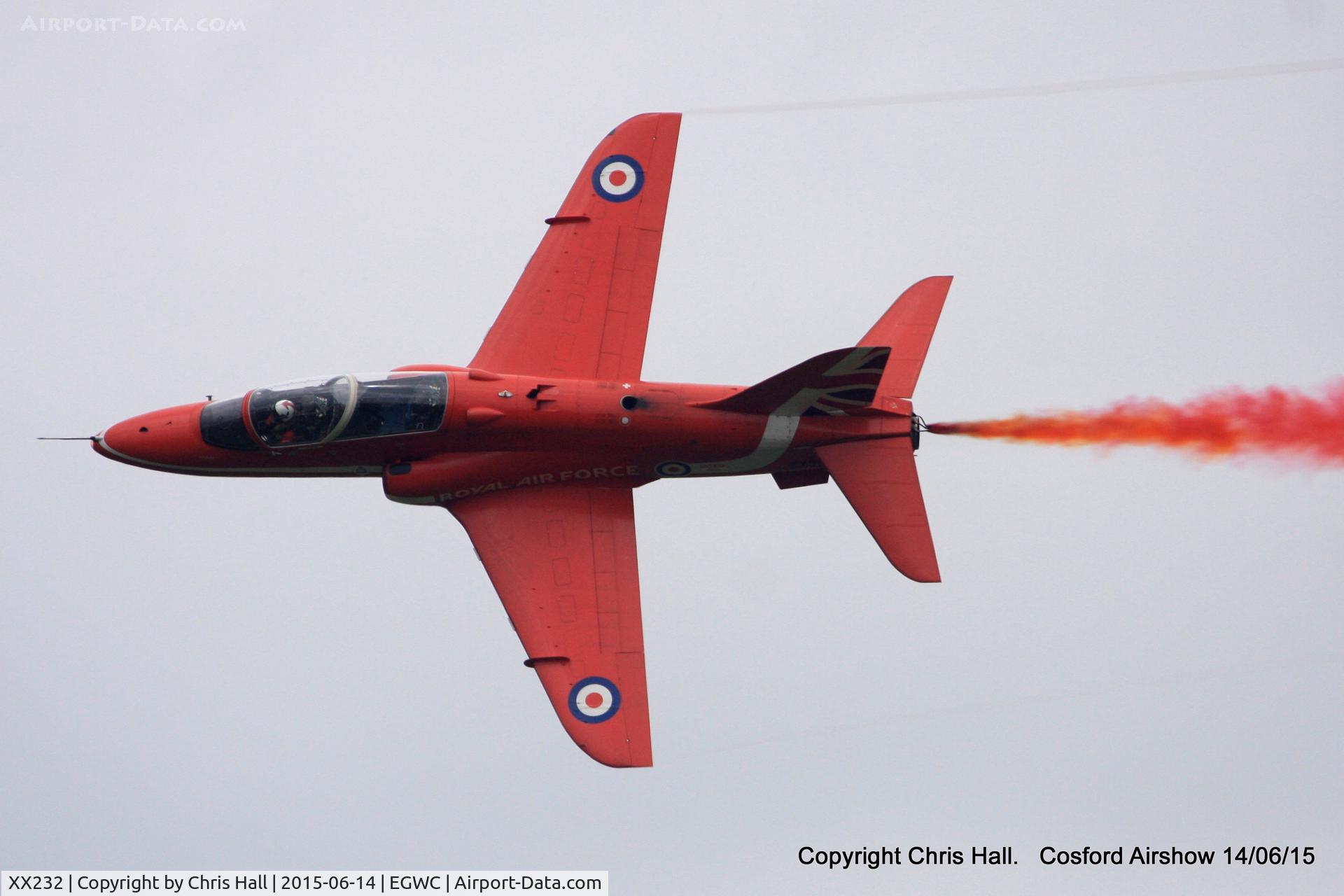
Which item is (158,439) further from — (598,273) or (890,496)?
(890,496)

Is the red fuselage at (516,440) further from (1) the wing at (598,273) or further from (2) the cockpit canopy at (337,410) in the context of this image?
(1) the wing at (598,273)

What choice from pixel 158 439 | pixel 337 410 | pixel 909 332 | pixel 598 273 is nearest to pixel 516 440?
pixel 337 410

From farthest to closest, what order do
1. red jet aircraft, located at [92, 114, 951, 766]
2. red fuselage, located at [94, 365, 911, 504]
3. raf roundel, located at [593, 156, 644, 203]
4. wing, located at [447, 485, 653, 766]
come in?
raf roundel, located at [593, 156, 644, 203] → red fuselage, located at [94, 365, 911, 504] → red jet aircraft, located at [92, 114, 951, 766] → wing, located at [447, 485, 653, 766]

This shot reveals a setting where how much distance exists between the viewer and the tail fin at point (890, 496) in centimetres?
3097

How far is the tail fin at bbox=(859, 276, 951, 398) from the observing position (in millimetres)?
32094

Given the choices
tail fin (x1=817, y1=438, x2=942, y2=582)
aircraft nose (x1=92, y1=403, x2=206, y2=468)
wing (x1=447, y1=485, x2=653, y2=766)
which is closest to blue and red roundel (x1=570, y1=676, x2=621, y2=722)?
wing (x1=447, y1=485, x2=653, y2=766)

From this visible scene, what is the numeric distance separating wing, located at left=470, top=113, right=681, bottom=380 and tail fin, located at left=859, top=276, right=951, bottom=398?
3.84m

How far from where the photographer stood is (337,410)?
31.5 meters

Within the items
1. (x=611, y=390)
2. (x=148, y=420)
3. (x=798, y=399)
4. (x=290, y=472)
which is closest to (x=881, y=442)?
(x=798, y=399)

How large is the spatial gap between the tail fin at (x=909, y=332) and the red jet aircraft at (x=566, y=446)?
1.3 inches

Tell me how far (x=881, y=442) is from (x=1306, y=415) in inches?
265

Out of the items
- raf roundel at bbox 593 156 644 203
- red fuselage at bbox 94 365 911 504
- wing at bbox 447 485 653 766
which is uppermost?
raf roundel at bbox 593 156 644 203

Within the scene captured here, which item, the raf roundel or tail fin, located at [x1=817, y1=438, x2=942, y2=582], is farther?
the raf roundel

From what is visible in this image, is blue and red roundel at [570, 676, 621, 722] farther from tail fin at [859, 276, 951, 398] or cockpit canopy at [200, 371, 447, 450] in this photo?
tail fin at [859, 276, 951, 398]
